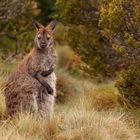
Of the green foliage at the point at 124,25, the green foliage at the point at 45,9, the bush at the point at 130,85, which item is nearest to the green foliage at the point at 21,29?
the bush at the point at 130,85

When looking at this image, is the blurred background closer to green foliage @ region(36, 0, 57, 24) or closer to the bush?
the bush

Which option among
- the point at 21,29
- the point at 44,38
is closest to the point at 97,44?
the point at 21,29

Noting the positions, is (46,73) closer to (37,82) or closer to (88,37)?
(37,82)

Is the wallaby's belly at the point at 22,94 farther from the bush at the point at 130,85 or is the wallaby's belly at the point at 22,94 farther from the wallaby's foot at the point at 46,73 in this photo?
the bush at the point at 130,85

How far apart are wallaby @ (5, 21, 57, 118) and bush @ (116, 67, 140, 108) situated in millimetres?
1317

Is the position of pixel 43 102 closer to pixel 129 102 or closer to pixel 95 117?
pixel 95 117

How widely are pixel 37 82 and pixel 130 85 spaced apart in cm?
177

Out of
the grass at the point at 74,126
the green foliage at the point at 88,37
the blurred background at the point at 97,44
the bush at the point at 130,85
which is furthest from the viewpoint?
the green foliage at the point at 88,37

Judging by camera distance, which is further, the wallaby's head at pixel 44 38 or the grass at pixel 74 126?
the wallaby's head at pixel 44 38

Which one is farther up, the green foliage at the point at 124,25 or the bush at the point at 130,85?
the green foliage at the point at 124,25

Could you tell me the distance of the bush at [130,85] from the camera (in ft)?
36.2

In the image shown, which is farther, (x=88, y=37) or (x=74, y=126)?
(x=88, y=37)

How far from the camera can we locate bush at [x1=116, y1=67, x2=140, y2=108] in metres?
11.0

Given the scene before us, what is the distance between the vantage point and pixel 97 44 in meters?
14.6
